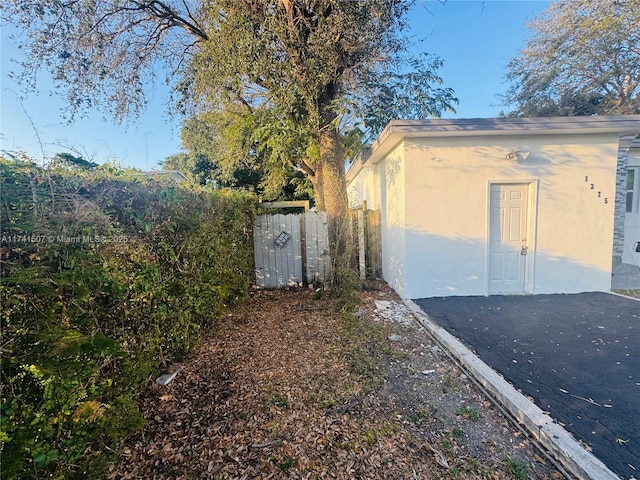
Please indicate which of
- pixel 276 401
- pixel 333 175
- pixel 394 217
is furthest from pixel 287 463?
pixel 333 175

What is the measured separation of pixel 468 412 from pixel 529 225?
419 centimetres

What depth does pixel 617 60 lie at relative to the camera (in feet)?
37.0

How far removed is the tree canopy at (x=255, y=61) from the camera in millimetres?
5465

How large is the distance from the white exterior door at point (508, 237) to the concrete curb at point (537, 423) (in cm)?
265

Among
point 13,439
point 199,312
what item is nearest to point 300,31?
point 199,312

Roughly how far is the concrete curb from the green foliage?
291 cm

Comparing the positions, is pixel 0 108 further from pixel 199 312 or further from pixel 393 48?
pixel 393 48

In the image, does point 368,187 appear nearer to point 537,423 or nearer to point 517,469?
point 537,423

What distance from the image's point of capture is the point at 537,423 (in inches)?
82.7

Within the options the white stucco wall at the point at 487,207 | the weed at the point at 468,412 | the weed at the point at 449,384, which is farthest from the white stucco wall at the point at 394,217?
the weed at the point at 468,412

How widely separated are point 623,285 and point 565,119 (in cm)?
409

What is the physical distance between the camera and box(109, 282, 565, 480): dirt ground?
1.82 metres

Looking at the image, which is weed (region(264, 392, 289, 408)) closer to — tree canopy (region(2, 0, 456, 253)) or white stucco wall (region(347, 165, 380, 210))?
tree canopy (region(2, 0, 456, 253))

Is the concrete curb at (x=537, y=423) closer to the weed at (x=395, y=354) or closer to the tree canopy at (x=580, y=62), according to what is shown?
the weed at (x=395, y=354)
